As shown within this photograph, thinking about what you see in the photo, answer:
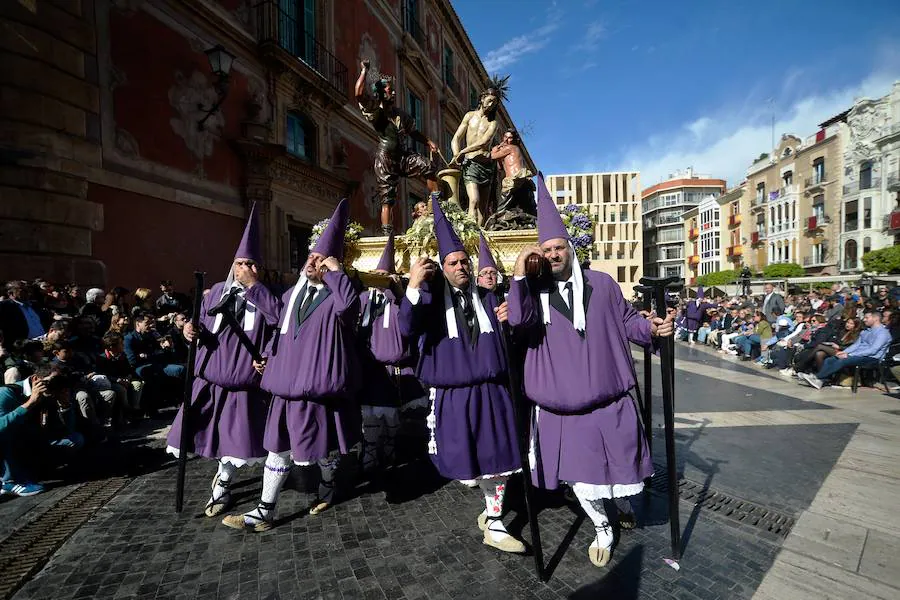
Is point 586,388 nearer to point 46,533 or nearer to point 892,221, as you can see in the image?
point 46,533

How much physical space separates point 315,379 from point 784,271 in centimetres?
4306

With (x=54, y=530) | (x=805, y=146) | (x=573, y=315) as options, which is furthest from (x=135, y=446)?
(x=805, y=146)

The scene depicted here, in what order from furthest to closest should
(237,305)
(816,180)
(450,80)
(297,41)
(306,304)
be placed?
(816,180)
(450,80)
(297,41)
(237,305)
(306,304)

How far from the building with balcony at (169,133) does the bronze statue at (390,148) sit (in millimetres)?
4634

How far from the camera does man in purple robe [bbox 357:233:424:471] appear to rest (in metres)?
3.83

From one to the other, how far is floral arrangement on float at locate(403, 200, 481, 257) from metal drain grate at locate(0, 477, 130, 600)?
4.26 meters

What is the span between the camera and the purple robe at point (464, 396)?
2799 mm

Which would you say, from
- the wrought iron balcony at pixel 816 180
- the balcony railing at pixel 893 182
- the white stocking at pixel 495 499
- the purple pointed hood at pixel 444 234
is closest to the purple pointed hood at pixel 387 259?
the purple pointed hood at pixel 444 234

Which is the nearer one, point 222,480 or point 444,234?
point 444,234

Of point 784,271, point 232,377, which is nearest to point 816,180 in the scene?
point 784,271

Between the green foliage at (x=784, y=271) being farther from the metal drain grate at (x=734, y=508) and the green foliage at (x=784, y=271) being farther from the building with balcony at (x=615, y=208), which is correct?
the metal drain grate at (x=734, y=508)

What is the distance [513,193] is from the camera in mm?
7184

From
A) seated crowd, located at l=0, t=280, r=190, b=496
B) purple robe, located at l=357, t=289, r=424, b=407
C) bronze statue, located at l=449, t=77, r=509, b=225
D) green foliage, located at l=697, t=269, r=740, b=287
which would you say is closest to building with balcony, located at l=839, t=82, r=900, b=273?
green foliage, located at l=697, t=269, r=740, b=287

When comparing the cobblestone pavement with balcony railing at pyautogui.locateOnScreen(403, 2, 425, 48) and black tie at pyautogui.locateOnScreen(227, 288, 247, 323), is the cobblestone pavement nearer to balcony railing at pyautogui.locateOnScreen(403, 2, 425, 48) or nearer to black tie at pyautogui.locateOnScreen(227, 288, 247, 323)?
black tie at pyautogui.locateOnScreen(227, 288, 247, 323)
